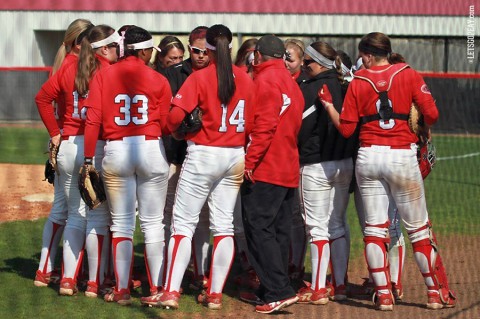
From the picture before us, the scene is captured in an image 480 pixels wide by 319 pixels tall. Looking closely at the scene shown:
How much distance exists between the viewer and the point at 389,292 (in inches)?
256

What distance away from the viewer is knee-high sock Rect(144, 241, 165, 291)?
6516mm

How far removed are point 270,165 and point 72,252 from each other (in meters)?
1.67

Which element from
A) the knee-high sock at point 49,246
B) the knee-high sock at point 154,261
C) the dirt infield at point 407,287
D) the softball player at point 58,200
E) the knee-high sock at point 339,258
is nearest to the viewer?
the dirt infield at point 407,287

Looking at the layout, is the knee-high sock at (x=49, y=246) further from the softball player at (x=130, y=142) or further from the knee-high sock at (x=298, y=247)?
the knee-high sock at (x=298, y=247)

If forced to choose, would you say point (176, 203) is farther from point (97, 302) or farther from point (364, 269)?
point (364, 269)

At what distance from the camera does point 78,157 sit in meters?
6.75

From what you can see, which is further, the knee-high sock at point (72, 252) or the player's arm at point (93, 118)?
the knee-high sock at point (72, 252)

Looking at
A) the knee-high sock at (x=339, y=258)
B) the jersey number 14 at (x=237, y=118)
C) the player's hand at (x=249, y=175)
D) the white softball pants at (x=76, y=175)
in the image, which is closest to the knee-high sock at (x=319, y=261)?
the knee-high sock at (x=339, y=258)

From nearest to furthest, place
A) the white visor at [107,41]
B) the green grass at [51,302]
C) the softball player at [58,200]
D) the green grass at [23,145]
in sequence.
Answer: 1. the green grass at [51,302]
2. the white visor at [107,41]
3. the softball player at [58,200]
4. the green grass at [23,145]

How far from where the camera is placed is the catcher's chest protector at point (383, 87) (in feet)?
20.8

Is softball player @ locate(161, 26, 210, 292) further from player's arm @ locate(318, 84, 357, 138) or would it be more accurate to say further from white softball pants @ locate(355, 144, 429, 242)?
white softball pants @ locate(355, 144, 429, 242)

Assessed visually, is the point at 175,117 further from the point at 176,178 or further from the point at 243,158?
the point at 176,178

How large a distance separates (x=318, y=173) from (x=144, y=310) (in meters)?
1.62

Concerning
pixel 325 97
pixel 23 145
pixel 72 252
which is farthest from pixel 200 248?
pixel 23 145
